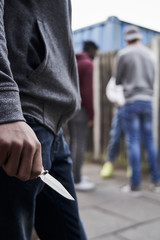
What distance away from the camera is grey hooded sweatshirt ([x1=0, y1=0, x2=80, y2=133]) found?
49.0 inches

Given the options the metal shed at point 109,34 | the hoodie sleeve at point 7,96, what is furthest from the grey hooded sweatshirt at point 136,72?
the metal shed at point 109,34

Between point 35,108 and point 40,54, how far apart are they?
19 centimetres

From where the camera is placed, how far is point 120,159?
610 cm

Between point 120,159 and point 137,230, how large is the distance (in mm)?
Result: 2968

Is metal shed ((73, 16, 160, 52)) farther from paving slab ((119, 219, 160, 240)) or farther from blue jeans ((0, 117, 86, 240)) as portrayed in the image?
blue jeans ((0, 117, 86, 240))

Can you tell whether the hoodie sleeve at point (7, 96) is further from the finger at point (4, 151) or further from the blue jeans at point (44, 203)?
the blue jeans at point (44, 203)

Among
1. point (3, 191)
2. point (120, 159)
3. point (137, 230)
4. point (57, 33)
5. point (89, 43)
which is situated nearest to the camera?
point (3, 191)

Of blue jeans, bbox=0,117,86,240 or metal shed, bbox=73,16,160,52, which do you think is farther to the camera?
metal shed, bbox=73,16,160,52

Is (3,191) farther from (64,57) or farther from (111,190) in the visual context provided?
(111,190)

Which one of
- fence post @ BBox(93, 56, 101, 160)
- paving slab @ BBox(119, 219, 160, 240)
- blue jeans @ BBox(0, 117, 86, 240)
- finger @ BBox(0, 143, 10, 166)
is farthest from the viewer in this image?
fence post @ BBox(93, 56, 101, 160)

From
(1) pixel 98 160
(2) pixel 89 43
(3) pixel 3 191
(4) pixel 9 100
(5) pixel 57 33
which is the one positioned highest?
(2) pixel 89 43

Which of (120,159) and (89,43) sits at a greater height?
(89,43)

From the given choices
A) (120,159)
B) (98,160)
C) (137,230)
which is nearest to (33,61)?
(137,230)

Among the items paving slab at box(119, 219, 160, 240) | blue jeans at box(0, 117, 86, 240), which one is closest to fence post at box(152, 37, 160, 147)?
paving slab at box(119, 219, 160, 240)
